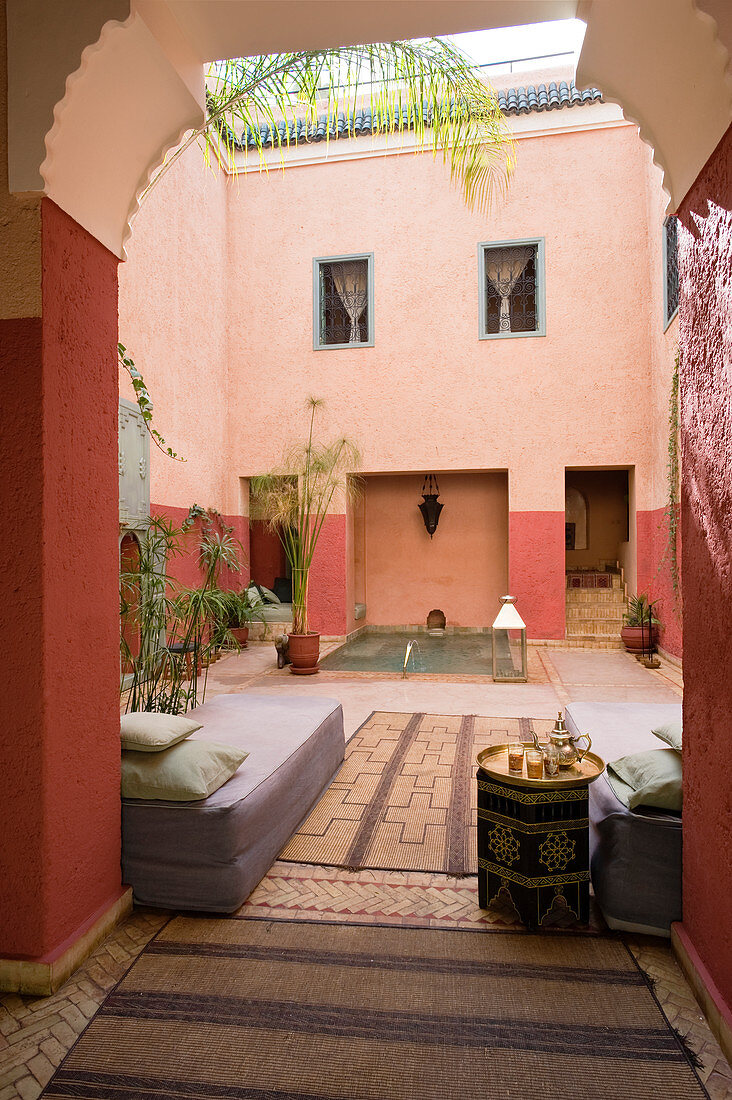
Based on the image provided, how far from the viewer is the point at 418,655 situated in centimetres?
805

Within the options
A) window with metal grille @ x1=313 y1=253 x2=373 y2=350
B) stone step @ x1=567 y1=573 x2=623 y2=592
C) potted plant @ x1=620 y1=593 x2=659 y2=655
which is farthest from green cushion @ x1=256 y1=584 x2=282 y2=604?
potted plant @ x1=620 y1=593 x2=659 y2=655

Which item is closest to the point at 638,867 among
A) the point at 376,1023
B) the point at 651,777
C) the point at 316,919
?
the point at 651,777

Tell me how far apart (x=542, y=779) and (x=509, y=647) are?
4528mm

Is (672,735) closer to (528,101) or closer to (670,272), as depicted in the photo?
(670,272)

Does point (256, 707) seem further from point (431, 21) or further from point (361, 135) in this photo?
point (361, 135)

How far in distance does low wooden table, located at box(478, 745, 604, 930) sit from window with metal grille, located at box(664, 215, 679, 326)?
610 centimetres

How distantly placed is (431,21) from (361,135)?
7539mm

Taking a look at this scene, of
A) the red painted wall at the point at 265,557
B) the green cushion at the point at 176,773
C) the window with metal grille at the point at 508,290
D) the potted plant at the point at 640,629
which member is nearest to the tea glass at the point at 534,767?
the green cushion at the point at 176,773

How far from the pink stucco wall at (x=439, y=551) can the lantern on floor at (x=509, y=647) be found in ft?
11.0

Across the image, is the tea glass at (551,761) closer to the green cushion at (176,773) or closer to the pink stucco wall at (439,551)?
the green cushion at (176,773)

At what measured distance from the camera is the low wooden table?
2225 mm

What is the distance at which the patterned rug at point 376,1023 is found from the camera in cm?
163

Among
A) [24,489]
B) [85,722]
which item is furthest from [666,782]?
[24,489]

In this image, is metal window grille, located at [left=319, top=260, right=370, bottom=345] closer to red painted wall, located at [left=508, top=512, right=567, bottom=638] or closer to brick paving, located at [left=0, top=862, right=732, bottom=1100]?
red painted wall, located at [left=508, top=512, right=567, bottom=638]
